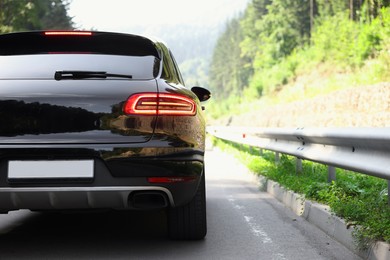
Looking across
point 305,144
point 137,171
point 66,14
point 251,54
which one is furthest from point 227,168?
point 251,54

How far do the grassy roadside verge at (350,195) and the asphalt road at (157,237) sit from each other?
0.26 m

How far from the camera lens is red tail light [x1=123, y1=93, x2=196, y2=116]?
3943mm

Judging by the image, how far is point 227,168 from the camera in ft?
40.7

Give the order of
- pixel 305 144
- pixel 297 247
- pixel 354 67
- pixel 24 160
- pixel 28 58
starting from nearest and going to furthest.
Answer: pixel 24 160
pixel 28 58
pixel 297 247
pixel 305 144
pixel 354 67

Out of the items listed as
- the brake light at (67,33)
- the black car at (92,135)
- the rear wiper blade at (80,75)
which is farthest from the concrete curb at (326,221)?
the brake light at (67,33)

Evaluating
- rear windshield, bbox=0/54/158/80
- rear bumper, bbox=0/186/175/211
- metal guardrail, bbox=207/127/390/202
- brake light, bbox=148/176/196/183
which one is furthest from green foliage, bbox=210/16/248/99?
rear bumper, bbox=0/186/175/211

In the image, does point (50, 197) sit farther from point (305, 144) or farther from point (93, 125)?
point (305, 144)

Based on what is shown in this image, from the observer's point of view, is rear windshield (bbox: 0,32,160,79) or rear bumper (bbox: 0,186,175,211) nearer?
rear bumper (bbox: 0,186,175,211)

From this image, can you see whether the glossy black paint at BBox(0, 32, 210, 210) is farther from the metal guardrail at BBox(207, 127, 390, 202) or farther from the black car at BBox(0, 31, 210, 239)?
the metal guardrail at BBox(207, 127, 390, 202)

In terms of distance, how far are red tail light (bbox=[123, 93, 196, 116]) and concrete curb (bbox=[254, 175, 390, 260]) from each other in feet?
5.36

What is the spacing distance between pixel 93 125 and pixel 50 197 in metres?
0.57

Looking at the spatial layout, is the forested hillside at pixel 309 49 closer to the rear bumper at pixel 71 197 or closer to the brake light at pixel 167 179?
the brake light at pixel 167 179

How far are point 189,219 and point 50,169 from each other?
130 cm

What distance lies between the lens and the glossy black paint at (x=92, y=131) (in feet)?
12.6
